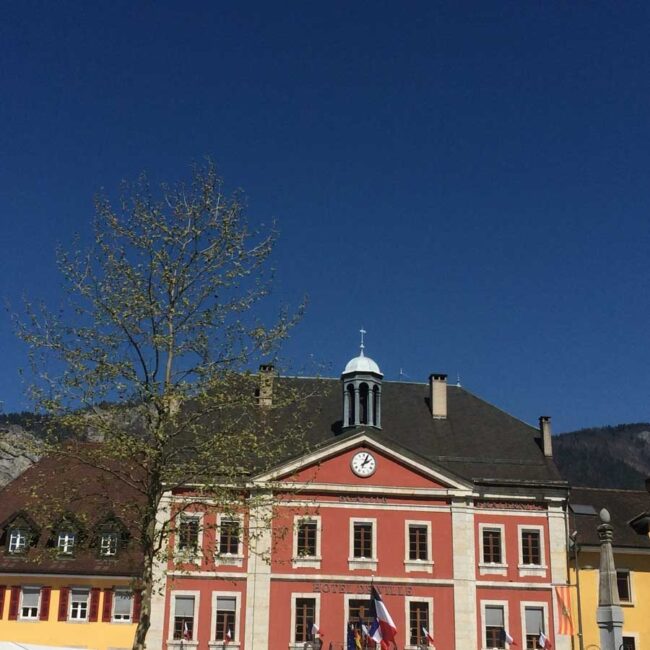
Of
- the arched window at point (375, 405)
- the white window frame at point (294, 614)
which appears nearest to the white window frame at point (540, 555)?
the arched window at point (375, 405)

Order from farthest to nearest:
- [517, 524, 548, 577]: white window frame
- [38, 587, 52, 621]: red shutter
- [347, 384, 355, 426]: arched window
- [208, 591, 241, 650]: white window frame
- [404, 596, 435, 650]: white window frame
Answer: [347, 384, 355, 426]: arched window → [517, 524, 548, 577]: white window frame → [38, 587, 52, 621]: red shutter → [404, 596, 435, 650]: white window frame → [208, 591, 241, 650]: white window frame

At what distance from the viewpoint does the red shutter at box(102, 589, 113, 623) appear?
41250 mm

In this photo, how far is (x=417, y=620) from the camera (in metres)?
41.2

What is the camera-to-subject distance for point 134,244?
25438 millimetres

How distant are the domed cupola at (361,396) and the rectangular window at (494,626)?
32.4 ft

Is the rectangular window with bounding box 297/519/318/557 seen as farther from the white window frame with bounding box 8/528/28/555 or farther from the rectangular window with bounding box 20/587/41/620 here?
the white window frame with bounding box 8/528/28/555

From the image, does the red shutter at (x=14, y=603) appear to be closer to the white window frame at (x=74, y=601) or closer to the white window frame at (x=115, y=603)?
the white window frame at (x=74, y=601)

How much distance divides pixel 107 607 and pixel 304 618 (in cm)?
876

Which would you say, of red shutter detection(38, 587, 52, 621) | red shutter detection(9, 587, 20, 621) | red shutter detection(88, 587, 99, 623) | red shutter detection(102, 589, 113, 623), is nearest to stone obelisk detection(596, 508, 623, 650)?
red shutter detection(102, 589, 113, 623)

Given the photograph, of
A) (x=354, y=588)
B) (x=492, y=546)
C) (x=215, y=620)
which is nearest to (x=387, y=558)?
(x=354, y=588)

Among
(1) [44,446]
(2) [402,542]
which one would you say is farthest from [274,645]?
(1) [44,446]

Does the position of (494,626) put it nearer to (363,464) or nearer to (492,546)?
(492,546)

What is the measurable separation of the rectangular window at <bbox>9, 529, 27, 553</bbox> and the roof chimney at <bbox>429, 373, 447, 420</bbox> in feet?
67.8

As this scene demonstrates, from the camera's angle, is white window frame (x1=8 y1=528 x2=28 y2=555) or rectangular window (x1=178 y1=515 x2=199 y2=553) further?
white window frame (x1=8 y1=528 x2=28 y2=555)
